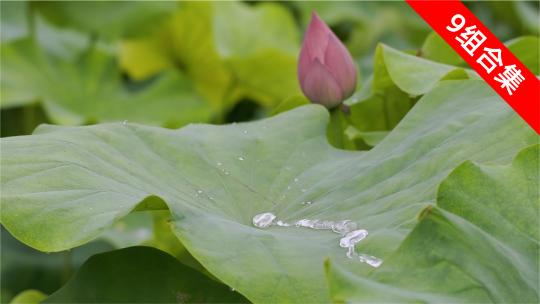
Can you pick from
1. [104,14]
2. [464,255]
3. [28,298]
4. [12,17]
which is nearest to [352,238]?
[464,255]

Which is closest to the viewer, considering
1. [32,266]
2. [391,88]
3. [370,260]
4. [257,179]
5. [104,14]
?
[370,260]

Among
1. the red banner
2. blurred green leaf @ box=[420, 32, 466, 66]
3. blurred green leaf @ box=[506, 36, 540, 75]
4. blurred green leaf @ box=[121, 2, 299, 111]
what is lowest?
blurred green leaf @ box=[121, 2, 299, 111]

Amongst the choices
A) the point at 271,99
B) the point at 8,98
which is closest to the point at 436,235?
the point at 8,98

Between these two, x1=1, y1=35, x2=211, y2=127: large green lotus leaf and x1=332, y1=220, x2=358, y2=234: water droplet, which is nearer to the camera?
x1=332, y1=220, x2=358, y2=234: water droplet

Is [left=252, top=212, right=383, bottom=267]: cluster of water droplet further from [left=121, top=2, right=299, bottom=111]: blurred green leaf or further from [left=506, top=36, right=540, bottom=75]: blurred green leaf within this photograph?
[left=121, top=2, right=299, bottom=111]: blurred green leaf

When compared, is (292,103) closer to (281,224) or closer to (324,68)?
(324,68)

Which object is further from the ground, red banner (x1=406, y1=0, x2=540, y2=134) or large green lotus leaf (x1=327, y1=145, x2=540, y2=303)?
red banner (x1=406, y1=0, x2=540, y2=134)

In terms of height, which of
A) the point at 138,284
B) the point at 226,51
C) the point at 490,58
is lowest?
the point at 226,51

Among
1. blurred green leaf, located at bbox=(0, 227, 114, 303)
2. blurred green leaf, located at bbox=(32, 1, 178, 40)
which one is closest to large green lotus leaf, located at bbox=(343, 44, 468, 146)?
blurred green leaf, located at bbox=(0, 227, 114, 303)
